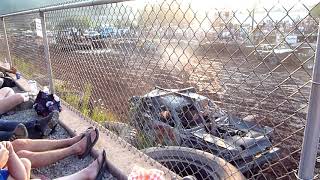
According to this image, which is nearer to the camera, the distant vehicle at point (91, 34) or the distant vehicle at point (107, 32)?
the distant vehicle at point (107, 32)

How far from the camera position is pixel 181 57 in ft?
9.57

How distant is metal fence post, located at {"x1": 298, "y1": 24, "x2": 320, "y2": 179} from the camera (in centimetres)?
135

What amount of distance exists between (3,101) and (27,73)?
131 inches

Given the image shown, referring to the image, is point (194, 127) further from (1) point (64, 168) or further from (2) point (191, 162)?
(1) point (64, 168)

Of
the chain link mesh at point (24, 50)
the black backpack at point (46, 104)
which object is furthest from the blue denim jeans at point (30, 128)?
the chain link mesh at point (24, 50)

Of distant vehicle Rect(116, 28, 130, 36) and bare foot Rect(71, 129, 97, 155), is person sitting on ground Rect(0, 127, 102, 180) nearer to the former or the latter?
bare foot Rect(71, 129, 97, 155)

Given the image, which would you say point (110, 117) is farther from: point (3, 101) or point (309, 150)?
point (309, 150)

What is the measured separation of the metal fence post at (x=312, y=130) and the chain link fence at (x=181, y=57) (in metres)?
0.18

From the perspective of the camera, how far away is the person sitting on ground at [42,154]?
2.54 meters

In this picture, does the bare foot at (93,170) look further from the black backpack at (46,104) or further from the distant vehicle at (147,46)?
the black backpack at (46,104)

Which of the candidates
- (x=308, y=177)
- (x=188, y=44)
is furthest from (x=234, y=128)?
(x=308, y=177)

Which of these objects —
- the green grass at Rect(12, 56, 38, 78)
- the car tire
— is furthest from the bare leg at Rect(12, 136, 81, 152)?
the green grass at Rect(12, 56, 38, 78)

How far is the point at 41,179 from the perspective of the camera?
2811 mm

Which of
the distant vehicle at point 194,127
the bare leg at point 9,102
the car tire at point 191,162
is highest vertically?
the bare leg at point 9,102
